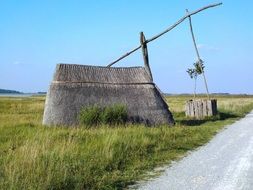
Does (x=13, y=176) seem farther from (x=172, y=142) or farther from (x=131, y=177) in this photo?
(x=172, y=142)

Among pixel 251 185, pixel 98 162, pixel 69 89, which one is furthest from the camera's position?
pixel 69 89

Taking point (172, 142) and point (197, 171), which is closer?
point (197, 171)

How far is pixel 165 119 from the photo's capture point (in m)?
26.3

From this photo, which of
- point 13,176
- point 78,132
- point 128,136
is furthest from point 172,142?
point 13,176

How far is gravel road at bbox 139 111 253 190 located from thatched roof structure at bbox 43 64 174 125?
30.2 feet

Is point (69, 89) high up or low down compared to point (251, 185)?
up

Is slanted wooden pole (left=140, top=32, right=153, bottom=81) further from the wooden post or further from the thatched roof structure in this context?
the wooden post

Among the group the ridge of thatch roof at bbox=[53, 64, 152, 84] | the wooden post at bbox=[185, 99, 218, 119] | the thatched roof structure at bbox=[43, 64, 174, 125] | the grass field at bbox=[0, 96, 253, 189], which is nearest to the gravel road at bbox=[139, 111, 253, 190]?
the grass field at bbox=[0, 96, 253, 189]

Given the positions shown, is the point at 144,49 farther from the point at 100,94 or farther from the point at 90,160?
the point at 90,160

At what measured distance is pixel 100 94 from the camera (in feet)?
86.4

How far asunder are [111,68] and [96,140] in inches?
480

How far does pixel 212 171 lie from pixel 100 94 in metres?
15.5

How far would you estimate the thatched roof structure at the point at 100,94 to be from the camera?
25.1 metres

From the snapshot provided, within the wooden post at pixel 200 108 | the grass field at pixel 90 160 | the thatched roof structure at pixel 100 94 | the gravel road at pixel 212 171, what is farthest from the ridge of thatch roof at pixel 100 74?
the gravel road at pixel 212 171
